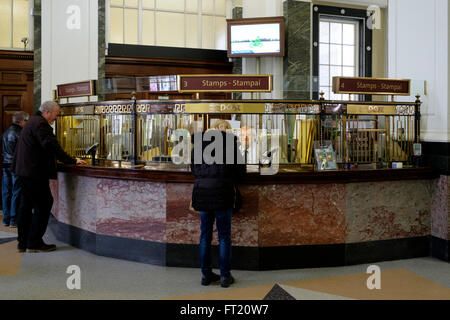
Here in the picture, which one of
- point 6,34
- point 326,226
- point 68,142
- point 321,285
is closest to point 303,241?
point 326,226

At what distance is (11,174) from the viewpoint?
7.57 meters

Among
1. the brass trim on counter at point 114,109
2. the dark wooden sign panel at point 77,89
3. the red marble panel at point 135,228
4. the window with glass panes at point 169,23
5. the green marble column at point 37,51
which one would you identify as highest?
the window with glass panes at point 169,23

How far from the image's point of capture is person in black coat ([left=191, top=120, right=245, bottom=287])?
14.4ft

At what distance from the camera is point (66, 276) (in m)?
4.87

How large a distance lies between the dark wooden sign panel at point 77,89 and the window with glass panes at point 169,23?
273cm

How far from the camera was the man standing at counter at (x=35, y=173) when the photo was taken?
5730 mm

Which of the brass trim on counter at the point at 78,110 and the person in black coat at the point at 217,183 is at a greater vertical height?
the brass trim on counter at the point at 78,110

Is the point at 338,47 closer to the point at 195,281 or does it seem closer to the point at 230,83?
the point at 230,83

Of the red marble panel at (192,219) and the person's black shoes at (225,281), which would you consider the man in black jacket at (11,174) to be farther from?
the person's black shoes at (225,281)

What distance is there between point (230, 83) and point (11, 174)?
416 cm

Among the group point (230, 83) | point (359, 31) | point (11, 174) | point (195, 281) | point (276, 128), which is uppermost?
point (359, 31)

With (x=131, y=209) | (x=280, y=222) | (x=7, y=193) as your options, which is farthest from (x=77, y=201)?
(x=280, y=222)

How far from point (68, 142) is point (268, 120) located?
2943 millimetres

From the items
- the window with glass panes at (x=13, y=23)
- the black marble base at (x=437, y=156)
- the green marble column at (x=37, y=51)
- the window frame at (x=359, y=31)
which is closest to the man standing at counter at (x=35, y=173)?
the green marble column at (x=37, y=51)
